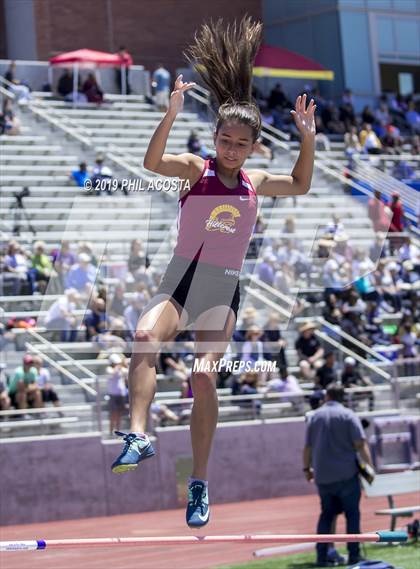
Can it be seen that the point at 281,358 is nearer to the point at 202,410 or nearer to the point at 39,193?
the point at 39,193

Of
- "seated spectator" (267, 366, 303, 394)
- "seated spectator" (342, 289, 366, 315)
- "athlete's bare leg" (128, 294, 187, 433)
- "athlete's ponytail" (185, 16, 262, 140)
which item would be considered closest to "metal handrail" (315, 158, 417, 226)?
Answer: "seated spectator" (342, 289, 366, 315)

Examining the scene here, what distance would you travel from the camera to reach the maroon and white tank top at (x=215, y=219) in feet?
24.3

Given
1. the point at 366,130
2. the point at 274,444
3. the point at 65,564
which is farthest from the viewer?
the point at 366,130

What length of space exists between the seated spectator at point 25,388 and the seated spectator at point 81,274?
1.07 m

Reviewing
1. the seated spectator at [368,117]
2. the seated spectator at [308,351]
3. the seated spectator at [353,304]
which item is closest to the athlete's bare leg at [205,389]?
the seated spectator at [308,351]

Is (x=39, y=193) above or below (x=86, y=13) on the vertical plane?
below

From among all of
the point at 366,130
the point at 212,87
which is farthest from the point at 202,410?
the point at 366,130

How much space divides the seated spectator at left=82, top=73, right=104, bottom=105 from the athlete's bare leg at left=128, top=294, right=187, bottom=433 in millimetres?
18758

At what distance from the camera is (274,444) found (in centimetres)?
1934

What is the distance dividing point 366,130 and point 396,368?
9.91 meters

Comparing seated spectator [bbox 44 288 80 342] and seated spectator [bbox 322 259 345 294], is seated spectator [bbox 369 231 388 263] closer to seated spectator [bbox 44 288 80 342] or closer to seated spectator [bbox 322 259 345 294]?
seated spectator [bbox 322 259 345 294]

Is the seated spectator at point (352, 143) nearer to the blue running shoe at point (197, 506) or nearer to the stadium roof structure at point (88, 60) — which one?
the stadium roof structure at point (88, 60)

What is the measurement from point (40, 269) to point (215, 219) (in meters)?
11.1

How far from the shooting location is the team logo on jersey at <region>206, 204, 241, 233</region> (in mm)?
7434
